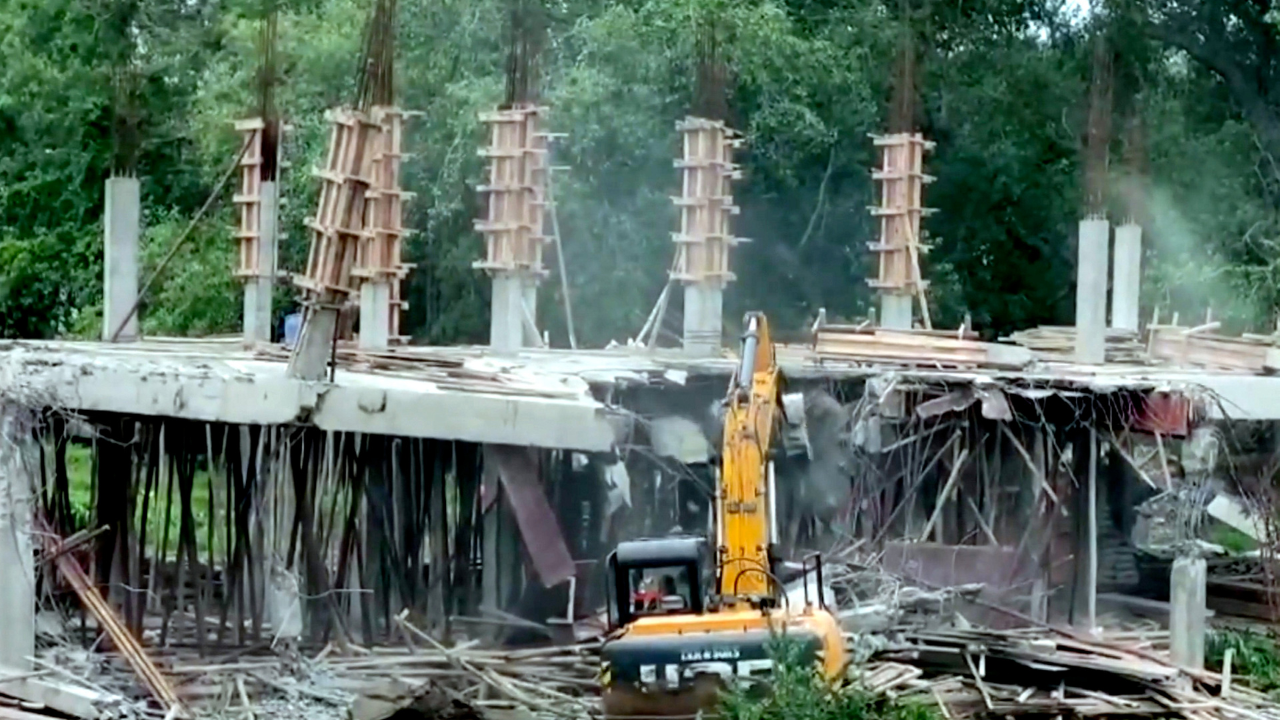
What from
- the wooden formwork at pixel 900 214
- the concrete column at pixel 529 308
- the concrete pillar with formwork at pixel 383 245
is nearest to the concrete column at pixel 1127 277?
the wooden formwork at pixel 900 214

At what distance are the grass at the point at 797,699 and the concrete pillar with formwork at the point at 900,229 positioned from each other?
10.2m

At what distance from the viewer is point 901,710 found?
14.0m

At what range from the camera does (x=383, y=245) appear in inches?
854

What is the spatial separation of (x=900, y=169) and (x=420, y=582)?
29.4 feet

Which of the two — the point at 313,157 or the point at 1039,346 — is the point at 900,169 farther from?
the point at 313,157

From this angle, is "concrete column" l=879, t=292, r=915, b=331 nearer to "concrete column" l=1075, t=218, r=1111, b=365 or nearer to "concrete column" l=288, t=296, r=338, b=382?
"concrete column" l=1075, t=218, r=1111, b=365

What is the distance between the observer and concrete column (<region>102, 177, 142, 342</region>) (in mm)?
21188

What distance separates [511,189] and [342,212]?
7088 millimetres

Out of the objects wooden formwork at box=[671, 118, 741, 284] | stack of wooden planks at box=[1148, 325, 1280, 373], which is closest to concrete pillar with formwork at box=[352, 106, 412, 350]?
wooden formwork at box=[671, 118, 741, 284]

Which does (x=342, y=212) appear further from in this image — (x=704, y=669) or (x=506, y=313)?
(x=506, y=313)

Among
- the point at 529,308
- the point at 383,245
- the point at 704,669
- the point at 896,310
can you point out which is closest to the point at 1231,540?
the point at 896,310

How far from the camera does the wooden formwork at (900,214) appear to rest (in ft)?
77.6

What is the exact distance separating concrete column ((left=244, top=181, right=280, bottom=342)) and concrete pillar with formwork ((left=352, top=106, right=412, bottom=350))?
4.71ft

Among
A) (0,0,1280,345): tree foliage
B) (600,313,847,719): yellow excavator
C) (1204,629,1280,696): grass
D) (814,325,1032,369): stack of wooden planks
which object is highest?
(0,0,1280,345): tree foliage
